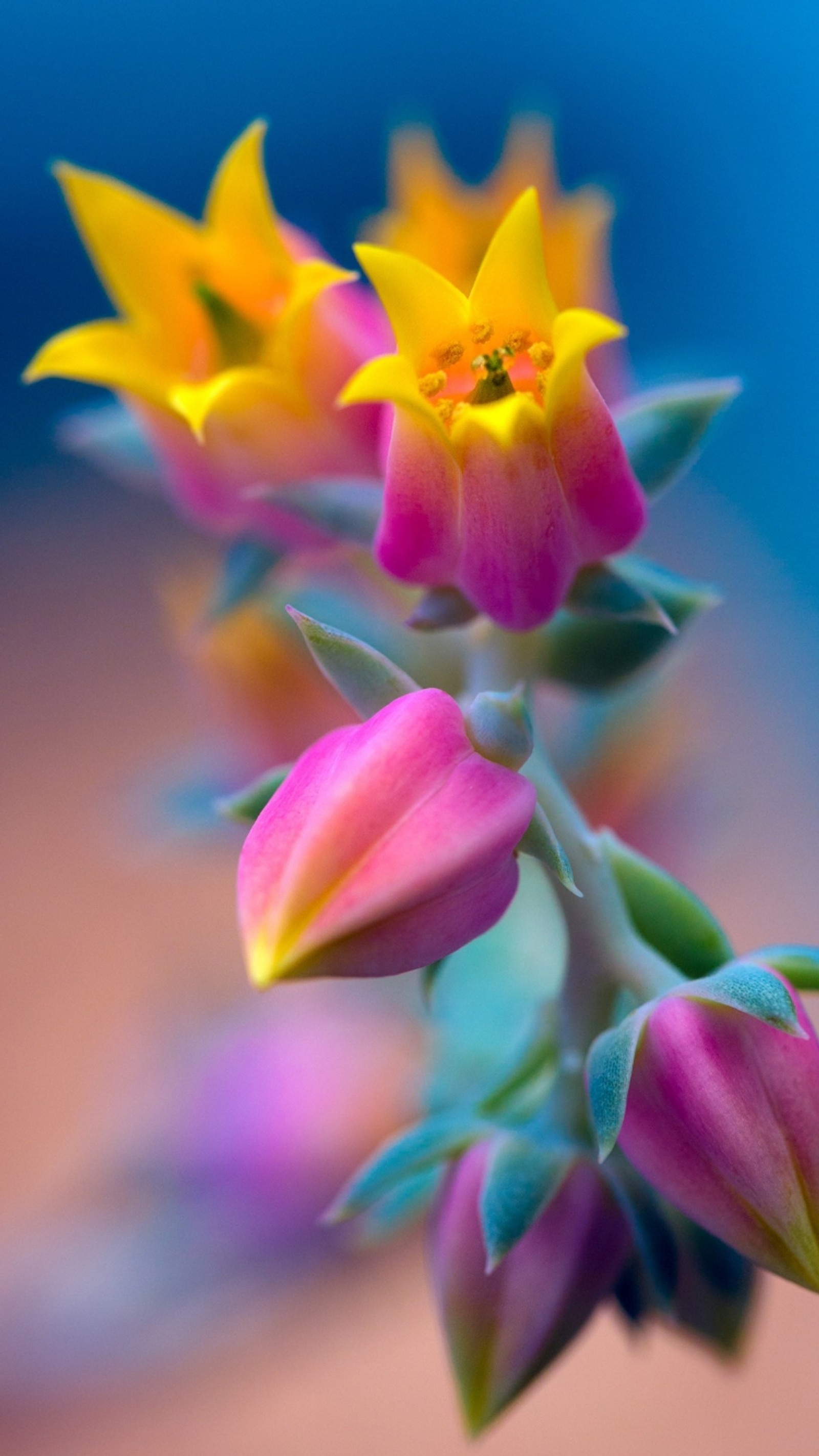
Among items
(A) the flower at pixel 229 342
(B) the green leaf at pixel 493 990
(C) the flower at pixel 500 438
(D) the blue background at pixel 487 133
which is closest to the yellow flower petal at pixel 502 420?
(C) the flower at pixel 500 438

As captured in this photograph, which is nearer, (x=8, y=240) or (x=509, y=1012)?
(x=509, y=1012)

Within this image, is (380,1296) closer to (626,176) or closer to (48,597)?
(48,597)

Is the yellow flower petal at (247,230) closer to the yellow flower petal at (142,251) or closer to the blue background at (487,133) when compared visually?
the yellow flower petal at (142,251)

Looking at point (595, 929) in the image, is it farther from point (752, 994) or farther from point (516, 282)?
point (516, 282)

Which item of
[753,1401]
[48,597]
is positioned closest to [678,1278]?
[753,1401]

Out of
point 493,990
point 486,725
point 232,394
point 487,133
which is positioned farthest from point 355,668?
point 487,133

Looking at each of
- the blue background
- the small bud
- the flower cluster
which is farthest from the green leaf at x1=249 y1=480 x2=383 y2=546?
the blue background
